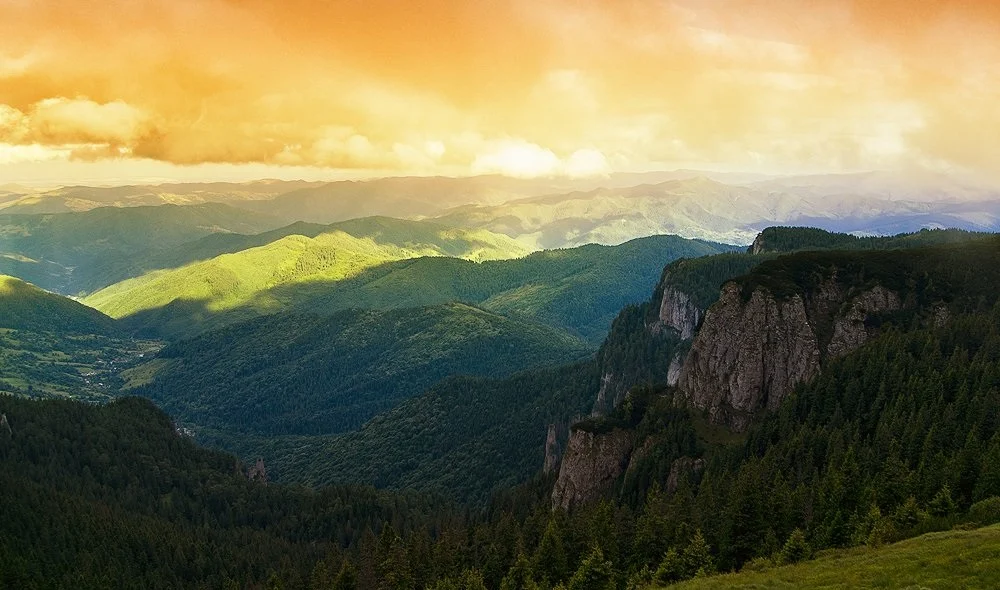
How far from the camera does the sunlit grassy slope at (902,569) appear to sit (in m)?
58.2

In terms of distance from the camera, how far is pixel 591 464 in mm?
152125

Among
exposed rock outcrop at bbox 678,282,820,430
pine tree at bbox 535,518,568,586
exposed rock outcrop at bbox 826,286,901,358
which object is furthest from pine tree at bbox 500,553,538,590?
exposed rock outcrop at bbox 826,286,901,358

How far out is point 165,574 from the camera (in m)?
170

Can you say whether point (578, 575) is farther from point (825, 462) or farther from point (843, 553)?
point (825, 462)

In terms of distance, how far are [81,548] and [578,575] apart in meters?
139

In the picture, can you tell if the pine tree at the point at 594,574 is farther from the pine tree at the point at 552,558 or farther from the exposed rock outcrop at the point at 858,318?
the exposed rock outcrop at the point at 858,318

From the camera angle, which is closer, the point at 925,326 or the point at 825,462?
the point at 825,462

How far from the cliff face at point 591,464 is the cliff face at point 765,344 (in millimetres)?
21600

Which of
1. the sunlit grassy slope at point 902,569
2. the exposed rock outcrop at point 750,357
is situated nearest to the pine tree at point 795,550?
the sunlit grassy slope at point 902,569

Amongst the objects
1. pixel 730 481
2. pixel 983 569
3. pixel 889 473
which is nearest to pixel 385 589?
pixel 730 481

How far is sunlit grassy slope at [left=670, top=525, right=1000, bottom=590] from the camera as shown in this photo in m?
58.2

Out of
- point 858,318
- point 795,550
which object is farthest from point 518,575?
point 858,318

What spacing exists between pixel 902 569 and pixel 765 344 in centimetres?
9664

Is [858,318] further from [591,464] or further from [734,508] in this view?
[734,508]
